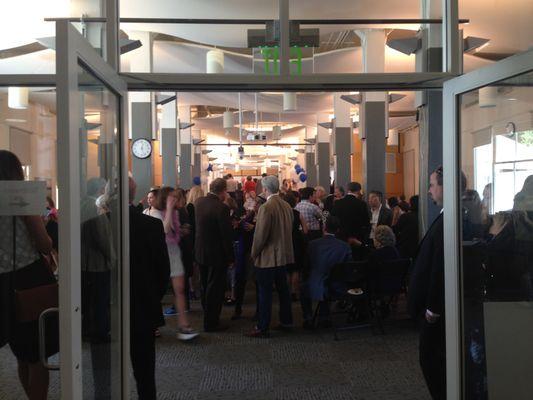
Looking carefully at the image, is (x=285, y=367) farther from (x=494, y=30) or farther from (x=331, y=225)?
(x=494, y=30)

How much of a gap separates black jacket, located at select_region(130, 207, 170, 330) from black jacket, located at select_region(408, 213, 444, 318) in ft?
4.77

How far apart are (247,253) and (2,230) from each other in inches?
167

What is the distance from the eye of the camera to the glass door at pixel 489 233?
8.39ft

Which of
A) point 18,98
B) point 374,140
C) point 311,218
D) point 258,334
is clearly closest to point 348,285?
point 258,334

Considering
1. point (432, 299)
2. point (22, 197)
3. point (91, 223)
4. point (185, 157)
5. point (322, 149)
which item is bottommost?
point (432, 299)

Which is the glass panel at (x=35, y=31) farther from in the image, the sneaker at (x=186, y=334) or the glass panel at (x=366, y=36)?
the sneaker at (x=186, y=334)

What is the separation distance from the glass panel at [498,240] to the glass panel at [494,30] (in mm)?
Result: 195

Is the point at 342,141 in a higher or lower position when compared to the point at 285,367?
higher

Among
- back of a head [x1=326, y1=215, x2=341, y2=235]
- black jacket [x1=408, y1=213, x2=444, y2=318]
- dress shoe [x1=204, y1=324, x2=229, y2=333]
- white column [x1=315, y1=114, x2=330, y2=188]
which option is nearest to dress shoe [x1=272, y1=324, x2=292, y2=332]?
dress shoe [x1=204, y1=324, x2=229, y2=333]

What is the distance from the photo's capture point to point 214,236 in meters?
5.82

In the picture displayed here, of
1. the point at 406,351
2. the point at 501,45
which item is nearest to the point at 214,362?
the point at 406,351

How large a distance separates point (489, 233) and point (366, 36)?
1.15m

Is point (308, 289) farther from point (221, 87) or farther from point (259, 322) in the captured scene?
point (221, 87)

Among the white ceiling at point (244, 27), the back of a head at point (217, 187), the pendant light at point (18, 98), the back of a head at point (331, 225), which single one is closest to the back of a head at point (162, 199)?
the back of a head at point (217, 187)
